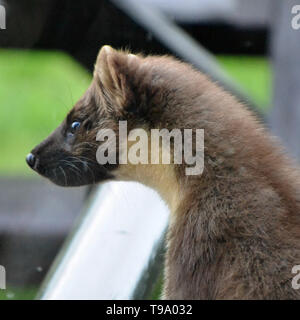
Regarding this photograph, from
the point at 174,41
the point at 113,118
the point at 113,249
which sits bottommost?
the point at 113,249

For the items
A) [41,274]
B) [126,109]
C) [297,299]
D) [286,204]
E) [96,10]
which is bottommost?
[41,274]

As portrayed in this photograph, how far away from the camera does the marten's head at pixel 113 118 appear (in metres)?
2.14

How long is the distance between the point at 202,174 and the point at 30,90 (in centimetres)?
311

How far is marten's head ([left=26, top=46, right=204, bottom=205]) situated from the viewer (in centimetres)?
214

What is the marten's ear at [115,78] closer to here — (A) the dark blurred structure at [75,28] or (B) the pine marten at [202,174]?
(B) the pine marten at [202,174]

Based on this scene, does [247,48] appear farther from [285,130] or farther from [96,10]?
[96,10]

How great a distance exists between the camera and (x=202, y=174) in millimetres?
2072

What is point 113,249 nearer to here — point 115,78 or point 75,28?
point 115,78

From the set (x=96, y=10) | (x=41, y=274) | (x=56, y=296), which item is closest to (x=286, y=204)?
(x=56, y=296)

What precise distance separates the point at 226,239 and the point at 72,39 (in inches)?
52.4

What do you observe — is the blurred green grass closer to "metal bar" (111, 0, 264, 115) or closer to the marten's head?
"metal bar" (111, 0, 264, 115)

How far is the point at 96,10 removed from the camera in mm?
3012

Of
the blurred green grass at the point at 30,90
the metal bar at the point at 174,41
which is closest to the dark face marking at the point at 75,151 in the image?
the metal bar at the point at 174,41

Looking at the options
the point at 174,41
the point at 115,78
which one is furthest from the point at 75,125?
Answer: the point at 174,41
